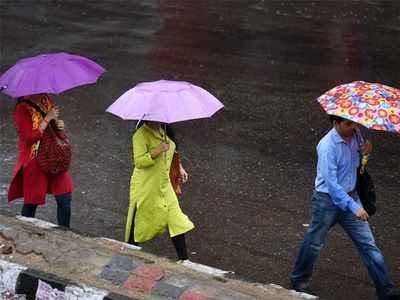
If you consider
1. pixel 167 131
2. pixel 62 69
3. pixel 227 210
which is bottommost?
pixel 227 210

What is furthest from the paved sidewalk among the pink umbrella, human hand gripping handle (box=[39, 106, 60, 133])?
the pink umbrella

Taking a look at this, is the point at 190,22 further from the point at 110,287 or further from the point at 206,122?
the point at 110,287

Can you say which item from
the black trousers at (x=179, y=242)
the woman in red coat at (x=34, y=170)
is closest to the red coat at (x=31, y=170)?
the woman in red coat at (x=34, y=170)

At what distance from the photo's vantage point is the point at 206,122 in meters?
10.2

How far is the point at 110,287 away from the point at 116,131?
469cm

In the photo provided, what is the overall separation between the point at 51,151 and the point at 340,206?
2172 mm

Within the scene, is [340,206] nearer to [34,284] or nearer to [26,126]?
[34,284]

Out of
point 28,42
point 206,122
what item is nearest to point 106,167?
point 206,122

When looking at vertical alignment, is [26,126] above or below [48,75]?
below

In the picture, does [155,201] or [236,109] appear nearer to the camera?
[155,201]

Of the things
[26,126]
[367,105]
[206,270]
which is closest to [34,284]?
[206,270]

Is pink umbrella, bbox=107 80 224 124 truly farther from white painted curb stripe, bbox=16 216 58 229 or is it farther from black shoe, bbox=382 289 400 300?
black shoe, bbox=382 289 400 300

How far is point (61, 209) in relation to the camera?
6520mm

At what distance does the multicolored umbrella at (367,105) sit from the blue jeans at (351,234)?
68cm
